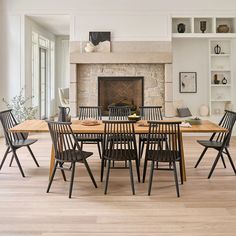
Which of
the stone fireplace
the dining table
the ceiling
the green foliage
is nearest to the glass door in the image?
the ceiling

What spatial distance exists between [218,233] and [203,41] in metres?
5.95

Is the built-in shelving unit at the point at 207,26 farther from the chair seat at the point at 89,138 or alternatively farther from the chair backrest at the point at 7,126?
the chair backrest at the point at 7,126

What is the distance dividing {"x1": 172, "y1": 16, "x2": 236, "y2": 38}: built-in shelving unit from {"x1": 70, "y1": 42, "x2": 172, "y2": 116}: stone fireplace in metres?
0.59

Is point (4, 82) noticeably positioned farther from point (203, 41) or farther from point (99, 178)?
point (203, 41)

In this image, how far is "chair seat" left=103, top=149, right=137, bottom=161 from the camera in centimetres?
368

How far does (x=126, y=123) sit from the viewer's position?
11.8 ft

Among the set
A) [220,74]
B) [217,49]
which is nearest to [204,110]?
[220,74]

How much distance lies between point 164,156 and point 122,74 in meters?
4.01

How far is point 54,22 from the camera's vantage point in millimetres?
8203

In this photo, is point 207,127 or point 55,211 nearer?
point 55,211

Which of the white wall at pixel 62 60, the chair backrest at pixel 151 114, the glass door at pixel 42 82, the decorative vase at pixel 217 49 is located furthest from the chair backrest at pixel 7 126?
the white wall at pixel 62 60

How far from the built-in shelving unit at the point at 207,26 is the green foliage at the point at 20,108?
3608 millimetres

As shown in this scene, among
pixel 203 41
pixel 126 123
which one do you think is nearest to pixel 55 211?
pixel 126 123

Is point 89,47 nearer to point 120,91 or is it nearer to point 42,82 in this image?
point 120,91
